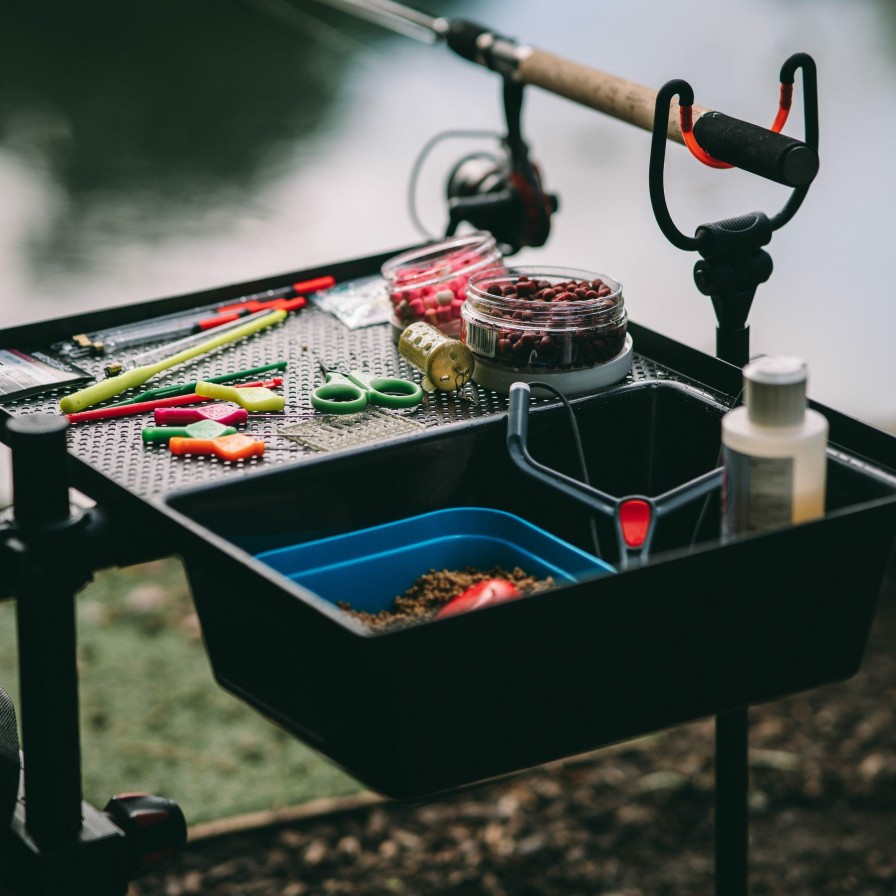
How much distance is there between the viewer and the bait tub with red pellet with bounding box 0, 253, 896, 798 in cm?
85

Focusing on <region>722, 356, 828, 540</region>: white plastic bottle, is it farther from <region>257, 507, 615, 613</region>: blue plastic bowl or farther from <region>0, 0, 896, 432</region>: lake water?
<region>0, 0, 896, 432</region>: lake water

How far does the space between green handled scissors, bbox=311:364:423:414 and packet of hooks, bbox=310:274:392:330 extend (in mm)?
159

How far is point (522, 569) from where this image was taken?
1034 mm

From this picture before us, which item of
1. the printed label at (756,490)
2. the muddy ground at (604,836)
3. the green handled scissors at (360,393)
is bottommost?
the muddy ground at (604,836)

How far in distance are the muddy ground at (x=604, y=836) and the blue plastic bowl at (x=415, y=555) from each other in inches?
41.3

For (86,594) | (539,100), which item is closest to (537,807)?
(86,594)

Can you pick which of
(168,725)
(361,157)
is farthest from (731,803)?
(361,157)

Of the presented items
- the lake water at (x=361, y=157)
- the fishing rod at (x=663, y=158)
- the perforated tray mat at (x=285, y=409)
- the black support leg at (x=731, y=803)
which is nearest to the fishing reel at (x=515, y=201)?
the fishing rod at (x=663, y=158)

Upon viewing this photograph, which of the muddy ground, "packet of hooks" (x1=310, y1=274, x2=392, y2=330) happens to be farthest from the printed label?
the muddy ground

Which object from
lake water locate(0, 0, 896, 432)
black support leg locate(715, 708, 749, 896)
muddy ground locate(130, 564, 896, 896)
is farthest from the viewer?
lake water locate(0, 0, 896, 432)

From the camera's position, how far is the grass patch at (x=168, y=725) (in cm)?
216

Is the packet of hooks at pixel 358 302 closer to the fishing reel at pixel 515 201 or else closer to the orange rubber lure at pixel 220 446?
the fishing reel at pixel 515 201

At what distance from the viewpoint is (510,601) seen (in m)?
0.82

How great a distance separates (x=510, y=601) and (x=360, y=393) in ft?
1.30
